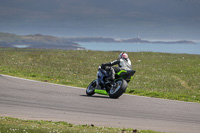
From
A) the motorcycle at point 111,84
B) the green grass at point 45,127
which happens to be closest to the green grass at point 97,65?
the motorcycle at point 111,84

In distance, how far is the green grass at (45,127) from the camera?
8.42m

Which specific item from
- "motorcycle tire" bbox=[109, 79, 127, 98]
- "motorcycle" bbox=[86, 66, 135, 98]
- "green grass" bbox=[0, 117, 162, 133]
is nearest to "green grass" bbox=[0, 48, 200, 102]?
"motorcycle" bbox=[86, 66, 135, 98]

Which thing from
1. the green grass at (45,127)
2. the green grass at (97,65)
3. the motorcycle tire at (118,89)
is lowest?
the green grass at (45,127)

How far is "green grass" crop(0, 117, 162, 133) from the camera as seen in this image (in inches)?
332

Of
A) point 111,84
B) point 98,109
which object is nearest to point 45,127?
point 98,109

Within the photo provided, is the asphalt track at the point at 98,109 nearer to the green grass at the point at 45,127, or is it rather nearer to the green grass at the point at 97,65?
the green grass at the point at 45,127

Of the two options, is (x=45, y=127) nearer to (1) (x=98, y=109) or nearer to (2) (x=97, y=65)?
(1) (x=98, y=109)

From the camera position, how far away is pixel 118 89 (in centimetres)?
1503

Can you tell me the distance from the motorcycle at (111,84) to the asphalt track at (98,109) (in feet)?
1.34

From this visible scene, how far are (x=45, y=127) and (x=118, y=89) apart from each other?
6.39 meters

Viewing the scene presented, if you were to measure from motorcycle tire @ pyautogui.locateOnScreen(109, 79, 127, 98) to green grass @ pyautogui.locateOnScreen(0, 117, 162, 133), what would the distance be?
517cm

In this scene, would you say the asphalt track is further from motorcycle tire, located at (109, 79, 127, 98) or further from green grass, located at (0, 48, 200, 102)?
green grass, located at (0, 48, 200, 102)

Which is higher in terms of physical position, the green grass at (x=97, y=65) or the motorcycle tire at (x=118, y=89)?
the green grass at (x=97, y=65)

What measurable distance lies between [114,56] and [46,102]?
109 ft
